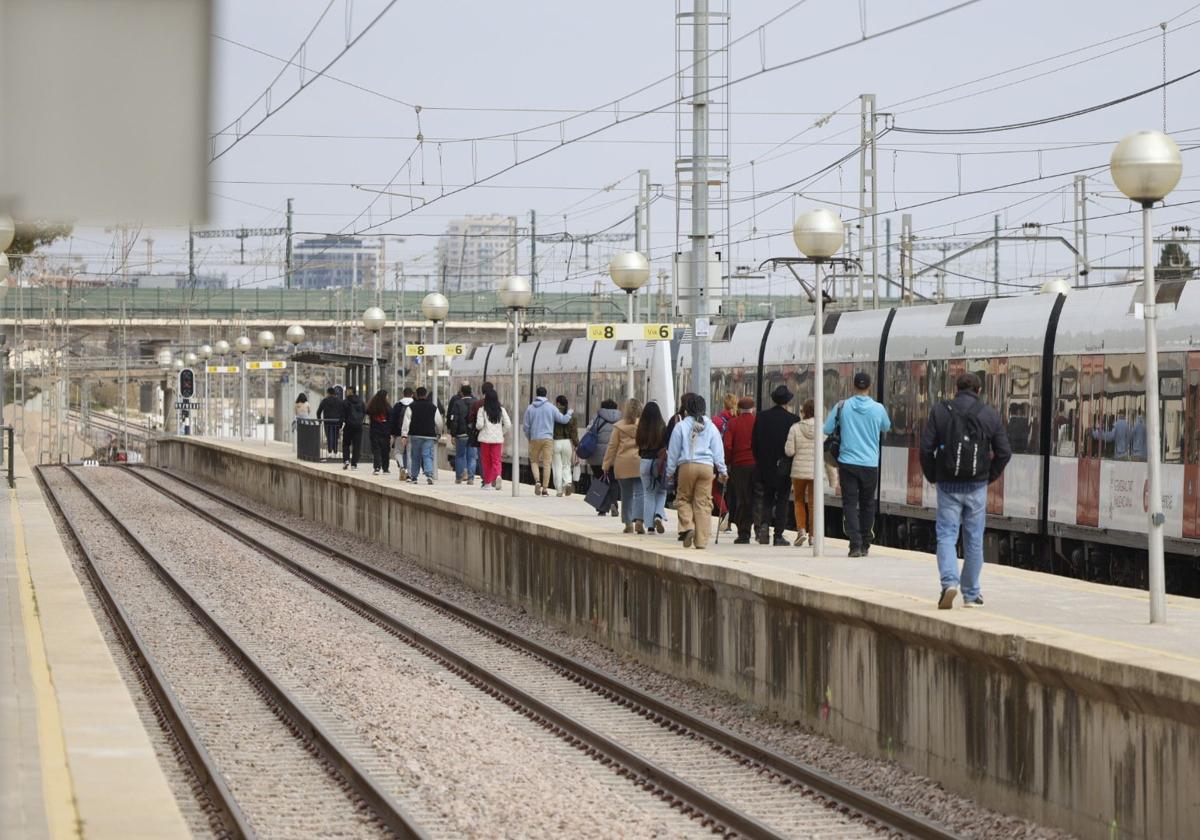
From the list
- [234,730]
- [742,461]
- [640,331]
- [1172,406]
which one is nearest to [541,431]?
[640,331]

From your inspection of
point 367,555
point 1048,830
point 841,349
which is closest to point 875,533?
point 841,349

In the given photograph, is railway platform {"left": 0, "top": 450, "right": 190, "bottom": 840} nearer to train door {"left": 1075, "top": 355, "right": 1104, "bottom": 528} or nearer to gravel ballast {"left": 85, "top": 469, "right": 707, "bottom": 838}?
gravel ballast {"left": 85, "top": 469, "right": 707, "bottom": 838}

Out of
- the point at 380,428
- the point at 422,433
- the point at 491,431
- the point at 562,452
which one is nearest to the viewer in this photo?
the point at 562,452

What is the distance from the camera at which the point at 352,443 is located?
38344 mm

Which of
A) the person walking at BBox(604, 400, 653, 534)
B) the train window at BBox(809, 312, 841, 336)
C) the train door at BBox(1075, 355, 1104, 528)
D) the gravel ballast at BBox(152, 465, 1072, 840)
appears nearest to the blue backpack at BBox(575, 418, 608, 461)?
the person walking at BBox(604, 400, 653, 534)

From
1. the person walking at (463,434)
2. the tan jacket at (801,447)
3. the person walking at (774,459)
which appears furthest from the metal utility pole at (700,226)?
the person walking at (463,434)

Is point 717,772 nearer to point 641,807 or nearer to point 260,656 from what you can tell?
point 641,807

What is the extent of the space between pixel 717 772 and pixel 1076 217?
31874 millimetres

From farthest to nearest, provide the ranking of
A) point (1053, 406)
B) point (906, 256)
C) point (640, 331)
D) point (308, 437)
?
point (906, 256) → point (308, 437) → point (640, 331) → point (1053, 406)

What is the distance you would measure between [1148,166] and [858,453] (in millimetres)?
5930

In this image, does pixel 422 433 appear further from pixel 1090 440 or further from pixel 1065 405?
pixel 1090 440

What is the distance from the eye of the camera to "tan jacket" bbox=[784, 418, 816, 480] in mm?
17188

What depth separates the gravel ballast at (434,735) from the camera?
1005 centimetres

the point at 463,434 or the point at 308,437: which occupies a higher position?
the point at 463,434
